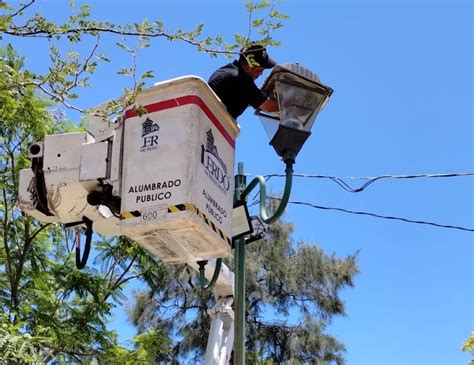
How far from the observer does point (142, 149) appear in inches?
160

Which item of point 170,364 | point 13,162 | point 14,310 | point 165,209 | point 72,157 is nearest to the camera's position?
point 165,209

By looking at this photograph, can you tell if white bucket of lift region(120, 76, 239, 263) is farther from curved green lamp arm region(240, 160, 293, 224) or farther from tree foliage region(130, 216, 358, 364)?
tree foliage region(130, 216, 358, 364)

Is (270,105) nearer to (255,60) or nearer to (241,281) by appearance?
(255,60)

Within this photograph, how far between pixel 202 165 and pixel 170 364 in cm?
1615

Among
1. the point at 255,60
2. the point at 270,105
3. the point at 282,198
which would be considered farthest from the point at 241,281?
the point at 255,60

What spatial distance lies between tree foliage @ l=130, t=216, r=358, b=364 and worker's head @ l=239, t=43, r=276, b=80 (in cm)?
1438

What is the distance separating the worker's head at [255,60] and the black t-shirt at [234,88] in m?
0.05

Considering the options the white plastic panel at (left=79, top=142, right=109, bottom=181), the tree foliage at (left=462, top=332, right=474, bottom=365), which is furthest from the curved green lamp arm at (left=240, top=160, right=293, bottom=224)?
the tree foliage at (left=462, top=332, right=474, bottom=365)

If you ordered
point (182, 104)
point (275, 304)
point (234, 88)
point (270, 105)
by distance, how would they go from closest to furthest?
point (182, 104)
point (234, 88)
point (270, 105)
point (275, 304)

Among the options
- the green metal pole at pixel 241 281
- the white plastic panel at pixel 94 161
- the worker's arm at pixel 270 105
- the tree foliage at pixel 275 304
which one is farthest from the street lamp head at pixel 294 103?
the tree foliage at pixel 275 304

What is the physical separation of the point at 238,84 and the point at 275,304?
1553 cm

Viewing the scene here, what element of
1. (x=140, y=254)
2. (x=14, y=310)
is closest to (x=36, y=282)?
(x=14, y=310)

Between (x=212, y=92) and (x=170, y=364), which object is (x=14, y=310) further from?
(x=170, y=364)

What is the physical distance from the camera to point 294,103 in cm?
477
